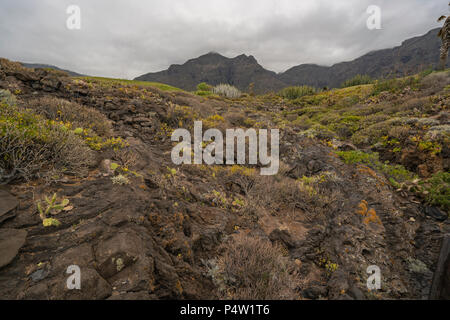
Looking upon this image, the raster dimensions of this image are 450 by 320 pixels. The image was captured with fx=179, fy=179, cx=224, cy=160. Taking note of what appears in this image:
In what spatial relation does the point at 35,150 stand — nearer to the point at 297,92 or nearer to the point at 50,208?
the point at 50,208

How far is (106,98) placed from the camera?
7.90 meters

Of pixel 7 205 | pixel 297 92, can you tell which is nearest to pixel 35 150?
pixel 7 205

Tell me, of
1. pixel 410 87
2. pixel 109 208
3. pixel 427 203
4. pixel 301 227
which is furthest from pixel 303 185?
pixel 410 87

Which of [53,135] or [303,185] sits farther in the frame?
[303,185]

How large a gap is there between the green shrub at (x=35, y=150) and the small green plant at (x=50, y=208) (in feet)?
2.03

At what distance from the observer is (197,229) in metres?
3.40

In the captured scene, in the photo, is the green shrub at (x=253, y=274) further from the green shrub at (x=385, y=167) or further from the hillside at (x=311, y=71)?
the hillside at (x=311, y=71)

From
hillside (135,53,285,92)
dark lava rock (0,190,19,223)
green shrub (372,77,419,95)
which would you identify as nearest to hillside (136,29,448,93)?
hillside (135,53,285,92)

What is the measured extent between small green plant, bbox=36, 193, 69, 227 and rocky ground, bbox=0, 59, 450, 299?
8 centimetres

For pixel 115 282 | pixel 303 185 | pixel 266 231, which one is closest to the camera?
pixel 115 282

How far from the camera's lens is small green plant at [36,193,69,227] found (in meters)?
2.35

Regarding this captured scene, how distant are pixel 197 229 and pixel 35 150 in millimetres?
3127

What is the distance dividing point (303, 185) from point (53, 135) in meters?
6.05
